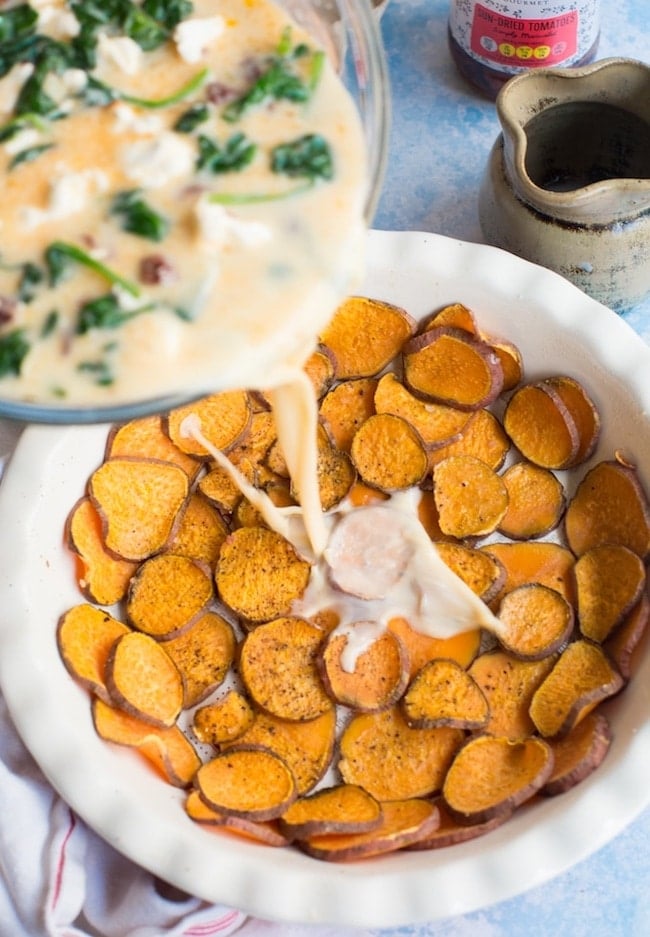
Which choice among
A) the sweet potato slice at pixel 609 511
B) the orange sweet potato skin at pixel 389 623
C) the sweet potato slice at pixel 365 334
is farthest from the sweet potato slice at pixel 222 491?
the sweet potato slice at pixel 609 511

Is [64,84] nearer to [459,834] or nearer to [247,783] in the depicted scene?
[247,783]

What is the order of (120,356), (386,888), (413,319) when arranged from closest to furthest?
(120,356)
(386,888)
(413,319)

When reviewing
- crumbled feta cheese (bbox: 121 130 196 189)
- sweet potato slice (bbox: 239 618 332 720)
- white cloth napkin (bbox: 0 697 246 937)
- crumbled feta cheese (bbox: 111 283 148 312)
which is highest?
crumbled feta cheese (bbox: 121 130 196 189)

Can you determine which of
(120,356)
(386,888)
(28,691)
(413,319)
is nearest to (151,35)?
(120,356)

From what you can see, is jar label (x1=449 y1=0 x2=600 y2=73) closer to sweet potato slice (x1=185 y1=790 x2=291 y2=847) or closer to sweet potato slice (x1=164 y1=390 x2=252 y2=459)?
sweet potato slice (x1=164 y1=390 x2=252 y2=459)

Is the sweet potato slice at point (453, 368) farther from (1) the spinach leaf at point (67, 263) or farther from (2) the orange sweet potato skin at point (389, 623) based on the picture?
(1) the spinach leaf at point (67, 263)

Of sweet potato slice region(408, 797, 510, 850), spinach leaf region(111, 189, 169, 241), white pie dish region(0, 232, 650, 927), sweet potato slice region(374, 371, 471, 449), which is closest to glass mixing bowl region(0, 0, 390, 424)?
spinach leaf region(111, 189, 169, 241)

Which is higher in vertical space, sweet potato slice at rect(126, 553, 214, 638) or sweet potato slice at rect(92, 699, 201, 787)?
sweet potato slice at rect(126, 553, 214, 638)

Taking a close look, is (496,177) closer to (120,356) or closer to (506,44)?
(506,44)
